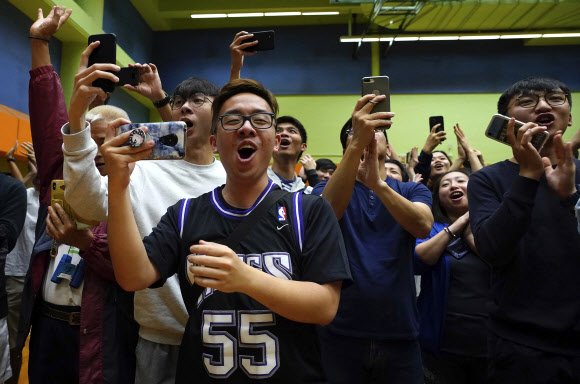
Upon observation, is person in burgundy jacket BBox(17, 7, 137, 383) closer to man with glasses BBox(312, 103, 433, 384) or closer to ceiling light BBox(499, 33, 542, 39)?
man with glasses BBox(312, 103, 433, 384)

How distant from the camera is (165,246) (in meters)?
1.36

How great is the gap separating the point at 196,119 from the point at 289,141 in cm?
158

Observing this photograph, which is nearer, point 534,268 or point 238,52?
point 534,268

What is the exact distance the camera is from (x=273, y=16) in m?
9.77

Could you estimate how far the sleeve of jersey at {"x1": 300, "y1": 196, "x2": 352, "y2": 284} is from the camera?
4.09 ft

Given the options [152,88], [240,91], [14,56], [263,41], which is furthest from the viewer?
[14,56]

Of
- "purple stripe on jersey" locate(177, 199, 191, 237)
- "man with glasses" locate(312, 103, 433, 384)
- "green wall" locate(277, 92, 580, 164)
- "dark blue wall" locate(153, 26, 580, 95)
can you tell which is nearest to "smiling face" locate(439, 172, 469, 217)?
"man with glasses" locate(312, 103, 433, 384)

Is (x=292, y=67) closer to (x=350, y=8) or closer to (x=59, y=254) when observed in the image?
(x=350, y=8)

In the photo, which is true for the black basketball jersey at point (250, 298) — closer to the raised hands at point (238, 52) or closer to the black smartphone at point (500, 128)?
the black smartphone at point (500, 128)

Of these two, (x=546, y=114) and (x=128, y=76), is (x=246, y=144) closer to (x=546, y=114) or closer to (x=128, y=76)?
(x=128, y=76)

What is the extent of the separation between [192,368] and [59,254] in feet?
3.87

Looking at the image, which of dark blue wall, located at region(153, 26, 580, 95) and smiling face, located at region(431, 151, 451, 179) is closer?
smiling face, located at region(431, 151, 451, 179)

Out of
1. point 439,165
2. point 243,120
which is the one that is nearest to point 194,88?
point 243,120

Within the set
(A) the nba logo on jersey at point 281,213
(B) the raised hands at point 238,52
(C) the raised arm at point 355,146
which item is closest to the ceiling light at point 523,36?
(B) the raised hands at point 238,52
